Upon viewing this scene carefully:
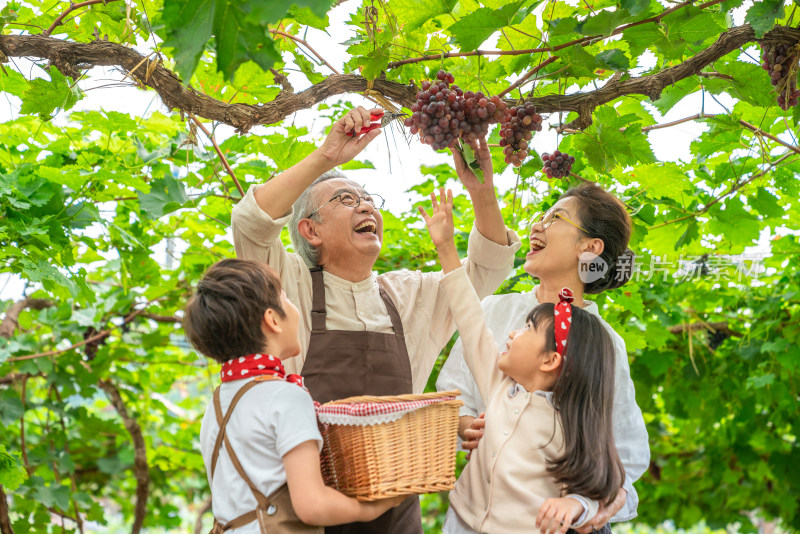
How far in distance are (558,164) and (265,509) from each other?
1.20 m

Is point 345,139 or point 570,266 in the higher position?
point 345,139

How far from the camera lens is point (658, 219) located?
287 cm

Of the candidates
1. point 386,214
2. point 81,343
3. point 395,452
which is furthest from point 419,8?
point 81,343

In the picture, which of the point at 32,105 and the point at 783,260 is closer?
the point at 32,105

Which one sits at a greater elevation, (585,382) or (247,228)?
(247,228)

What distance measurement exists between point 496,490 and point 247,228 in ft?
2.62

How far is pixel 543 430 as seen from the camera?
1624 mm

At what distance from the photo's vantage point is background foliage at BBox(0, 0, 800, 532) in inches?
70.7

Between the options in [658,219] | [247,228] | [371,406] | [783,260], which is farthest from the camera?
[783,260]

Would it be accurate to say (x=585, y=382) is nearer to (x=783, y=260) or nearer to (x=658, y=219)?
(x=658, y=219)

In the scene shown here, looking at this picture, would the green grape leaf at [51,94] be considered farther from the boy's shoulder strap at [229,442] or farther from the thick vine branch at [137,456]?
the thick vine branch at [137,456]

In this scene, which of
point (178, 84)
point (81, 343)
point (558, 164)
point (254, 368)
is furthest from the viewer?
point (81, 343)

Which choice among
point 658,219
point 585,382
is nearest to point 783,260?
point 658,219

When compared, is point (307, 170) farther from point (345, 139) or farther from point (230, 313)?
point (230, 313)
